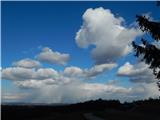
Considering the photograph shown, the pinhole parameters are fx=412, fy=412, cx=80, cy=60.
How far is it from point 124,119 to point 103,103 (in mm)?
48383

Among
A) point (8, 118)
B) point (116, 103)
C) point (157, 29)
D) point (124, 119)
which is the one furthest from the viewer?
point (116, 103)

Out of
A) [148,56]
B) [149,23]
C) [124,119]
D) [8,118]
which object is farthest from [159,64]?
[8,118]

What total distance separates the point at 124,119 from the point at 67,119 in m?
5.61

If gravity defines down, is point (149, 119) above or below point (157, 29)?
below

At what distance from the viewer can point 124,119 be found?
4056 centimetres

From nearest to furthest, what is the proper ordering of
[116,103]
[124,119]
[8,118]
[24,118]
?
1. [124,119]
2. [8,118]
3. [24,118]
4. [116,103]

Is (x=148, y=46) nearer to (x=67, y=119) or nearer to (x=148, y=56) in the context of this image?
(x=148, y=56)

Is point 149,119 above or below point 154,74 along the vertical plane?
below

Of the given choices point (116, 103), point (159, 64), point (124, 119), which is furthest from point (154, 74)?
point (116, 103)

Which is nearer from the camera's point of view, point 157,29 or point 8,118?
point 157,29

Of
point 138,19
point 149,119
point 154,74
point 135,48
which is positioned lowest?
point 149,119

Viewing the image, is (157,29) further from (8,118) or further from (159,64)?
(8,118)

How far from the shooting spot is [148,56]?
2567cm

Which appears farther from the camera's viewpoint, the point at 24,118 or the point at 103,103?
the point at 103,103
